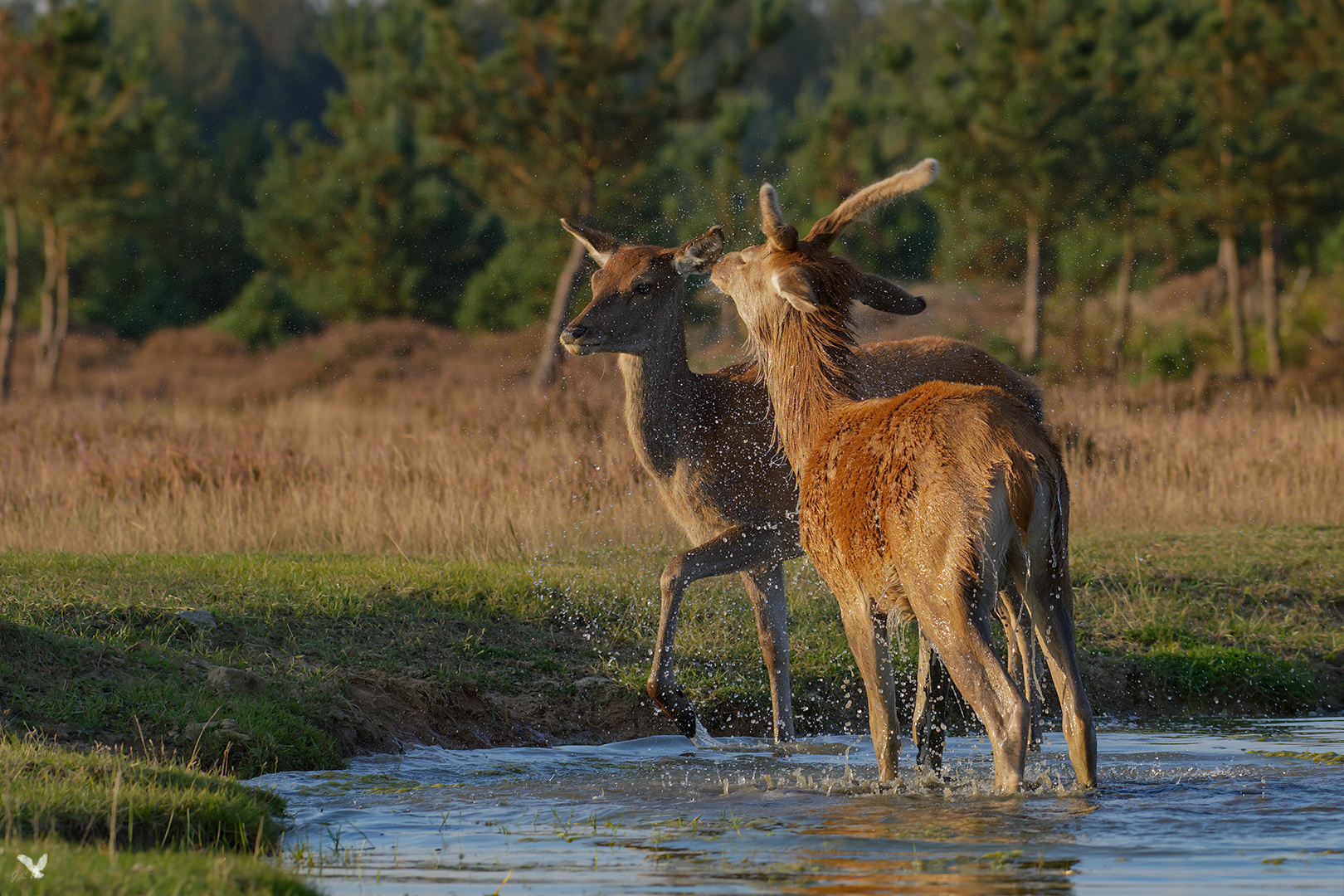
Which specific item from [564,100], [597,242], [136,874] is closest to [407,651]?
[597,242]

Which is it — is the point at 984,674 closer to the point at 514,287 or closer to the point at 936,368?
the point at 936,368

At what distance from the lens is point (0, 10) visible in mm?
30969

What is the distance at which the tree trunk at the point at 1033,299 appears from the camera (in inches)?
1375

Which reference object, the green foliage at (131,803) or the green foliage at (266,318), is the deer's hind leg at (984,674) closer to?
the green foliage at (131,803)

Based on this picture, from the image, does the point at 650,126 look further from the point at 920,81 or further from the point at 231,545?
the point at 920,81

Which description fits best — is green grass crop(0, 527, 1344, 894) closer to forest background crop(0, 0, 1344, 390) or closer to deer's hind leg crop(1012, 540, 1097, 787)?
deer's hind leg crop(1012, 540, 1097, 787)

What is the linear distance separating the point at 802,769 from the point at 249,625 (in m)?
3.53

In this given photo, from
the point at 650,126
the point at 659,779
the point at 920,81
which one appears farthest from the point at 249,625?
the point at 920,81

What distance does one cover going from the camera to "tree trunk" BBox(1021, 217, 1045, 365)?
34938 millimetres

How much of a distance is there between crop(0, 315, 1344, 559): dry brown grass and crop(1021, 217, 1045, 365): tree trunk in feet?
37.0

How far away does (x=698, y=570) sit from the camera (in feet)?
30.3

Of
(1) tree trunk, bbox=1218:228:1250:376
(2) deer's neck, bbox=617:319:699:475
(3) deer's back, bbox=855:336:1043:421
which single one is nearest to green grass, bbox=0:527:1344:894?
(2) deer's neck, bbox=617:319:699:475

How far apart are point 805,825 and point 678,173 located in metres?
36.8

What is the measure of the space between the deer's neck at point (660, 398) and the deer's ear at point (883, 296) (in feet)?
5.67
